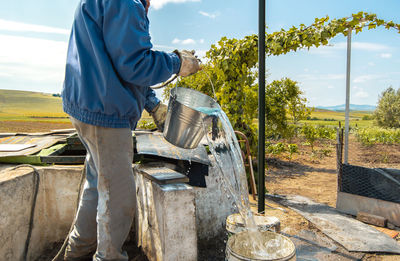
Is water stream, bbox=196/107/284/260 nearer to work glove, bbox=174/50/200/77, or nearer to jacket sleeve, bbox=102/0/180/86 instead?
work glove, bbox=174/50/200/77

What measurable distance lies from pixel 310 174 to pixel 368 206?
301cm

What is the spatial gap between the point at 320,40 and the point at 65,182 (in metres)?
3.61

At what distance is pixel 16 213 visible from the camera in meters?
2.04

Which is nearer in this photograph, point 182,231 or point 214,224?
point 182,231

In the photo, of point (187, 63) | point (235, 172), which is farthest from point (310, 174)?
point (187, 63)

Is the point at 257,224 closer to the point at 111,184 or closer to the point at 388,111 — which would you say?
the point at 111,184

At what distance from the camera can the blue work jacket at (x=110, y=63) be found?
5.11 feet

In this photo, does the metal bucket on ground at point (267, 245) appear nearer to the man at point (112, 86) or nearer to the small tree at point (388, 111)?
the man at point (112, 86)

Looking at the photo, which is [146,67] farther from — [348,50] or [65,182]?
[348,50]

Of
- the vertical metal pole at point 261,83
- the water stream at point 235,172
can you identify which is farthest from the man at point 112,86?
the vertical metal pole at point 261,83

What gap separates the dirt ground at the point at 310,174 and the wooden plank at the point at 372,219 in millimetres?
267

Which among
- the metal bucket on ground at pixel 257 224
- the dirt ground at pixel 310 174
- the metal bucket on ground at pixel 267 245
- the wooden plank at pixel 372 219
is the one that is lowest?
the dirt ground at pixel 310 174

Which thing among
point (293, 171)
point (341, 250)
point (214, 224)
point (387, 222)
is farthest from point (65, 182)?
point (293, 171)

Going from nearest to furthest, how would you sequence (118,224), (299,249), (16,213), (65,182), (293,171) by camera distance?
(118,224), (16,213), (65,182), (299,249), (293,171)
